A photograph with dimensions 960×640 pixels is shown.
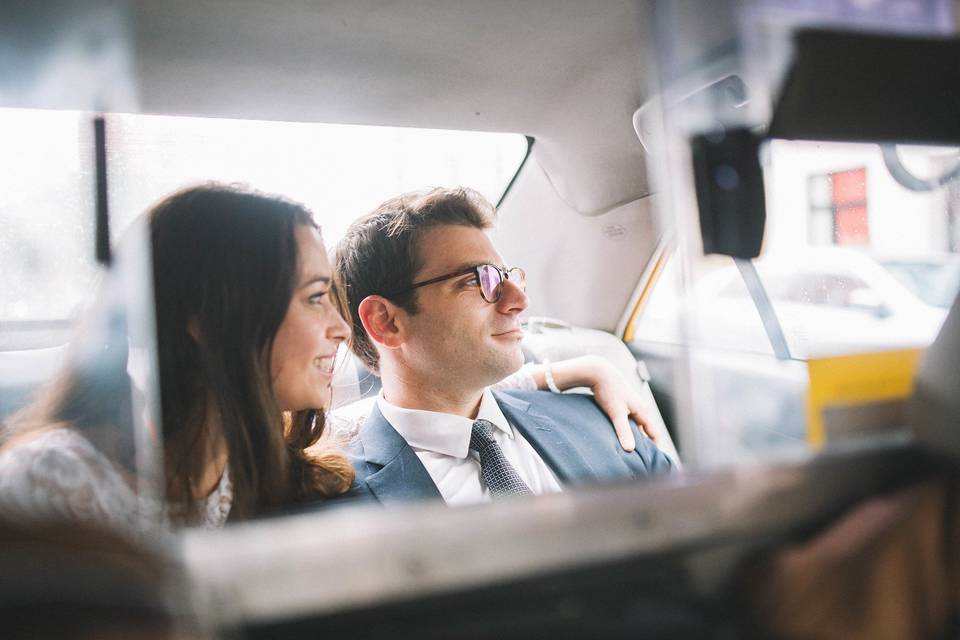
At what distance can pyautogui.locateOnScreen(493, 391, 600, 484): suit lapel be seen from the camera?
1850 mm

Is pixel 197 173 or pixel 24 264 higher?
pixel 197 173

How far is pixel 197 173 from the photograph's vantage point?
60.3 inches

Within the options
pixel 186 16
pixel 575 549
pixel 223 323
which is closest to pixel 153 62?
pixel 186 16

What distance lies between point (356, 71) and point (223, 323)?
765 mm

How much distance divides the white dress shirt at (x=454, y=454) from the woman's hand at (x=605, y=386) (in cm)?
37

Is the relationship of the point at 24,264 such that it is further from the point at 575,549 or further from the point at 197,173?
the point at 575,549

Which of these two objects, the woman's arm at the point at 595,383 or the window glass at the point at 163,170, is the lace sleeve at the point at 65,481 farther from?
the woman's arm at the point at 595,383

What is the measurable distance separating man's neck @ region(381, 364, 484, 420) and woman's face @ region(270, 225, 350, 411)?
379mm

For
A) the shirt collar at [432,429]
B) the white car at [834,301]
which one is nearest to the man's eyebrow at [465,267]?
the shirt collar at [432,429]

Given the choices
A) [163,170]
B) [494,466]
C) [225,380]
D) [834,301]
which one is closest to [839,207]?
[834,301]

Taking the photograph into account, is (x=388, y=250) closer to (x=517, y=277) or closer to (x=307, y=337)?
(x=517, y=277)

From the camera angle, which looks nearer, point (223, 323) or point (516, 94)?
point (223, 323)

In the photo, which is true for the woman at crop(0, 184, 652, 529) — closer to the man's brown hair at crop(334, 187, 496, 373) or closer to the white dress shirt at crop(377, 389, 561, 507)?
the white dress shirt at crop(377, 389, 561, 507)

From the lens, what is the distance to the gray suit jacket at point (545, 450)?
1575 millimetres
